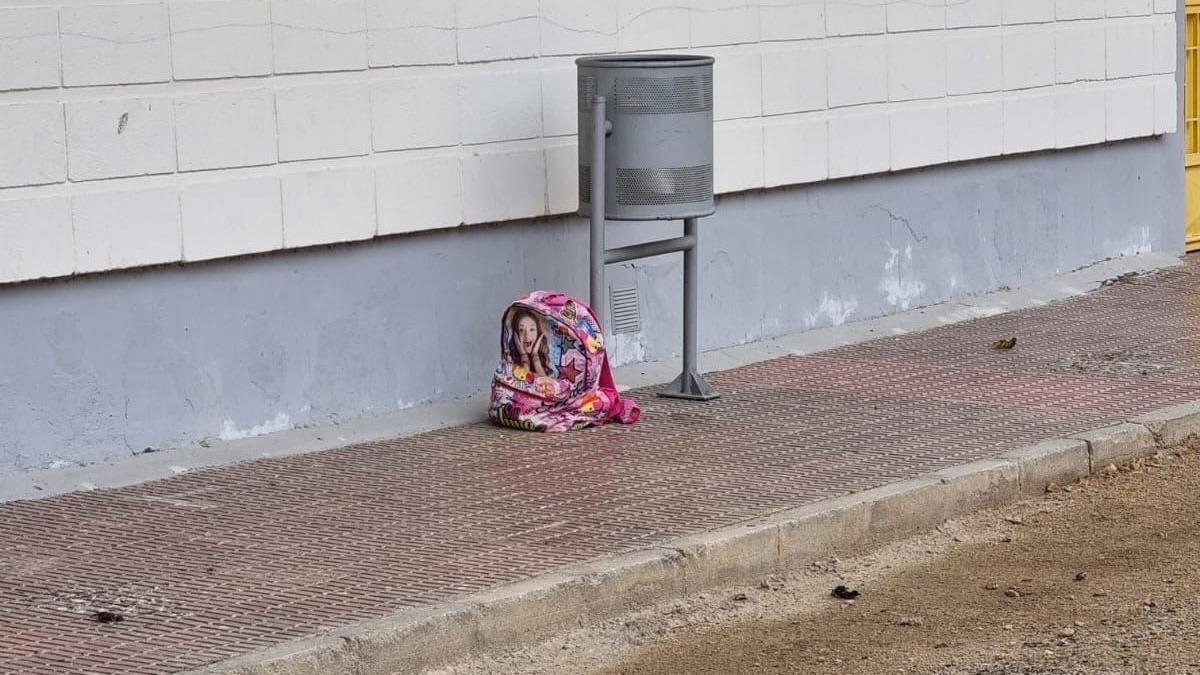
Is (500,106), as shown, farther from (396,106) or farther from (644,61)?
(644,61)

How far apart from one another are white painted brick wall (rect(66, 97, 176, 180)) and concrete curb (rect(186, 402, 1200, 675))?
269 cm

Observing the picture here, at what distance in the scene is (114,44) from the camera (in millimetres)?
7965

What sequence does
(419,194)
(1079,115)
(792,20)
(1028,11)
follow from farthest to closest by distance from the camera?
1. (1079,115)
2. (1028,11)
3. (792,20)
4. (419,194)

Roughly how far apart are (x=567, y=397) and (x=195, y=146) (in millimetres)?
1870

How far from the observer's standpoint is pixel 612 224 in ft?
33.1

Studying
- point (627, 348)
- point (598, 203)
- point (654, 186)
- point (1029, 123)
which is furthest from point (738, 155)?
point (1029, 123)

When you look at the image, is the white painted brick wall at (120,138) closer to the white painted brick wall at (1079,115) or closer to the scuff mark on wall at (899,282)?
the scuff mark on wall at (899,282)

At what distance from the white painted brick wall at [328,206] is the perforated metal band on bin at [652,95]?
1.12m

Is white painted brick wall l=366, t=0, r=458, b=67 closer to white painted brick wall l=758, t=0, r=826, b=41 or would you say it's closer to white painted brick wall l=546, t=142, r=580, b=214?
white painted brick wall l=546, t=142, r=580, b=214

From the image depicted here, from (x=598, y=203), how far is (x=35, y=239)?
2.36 m

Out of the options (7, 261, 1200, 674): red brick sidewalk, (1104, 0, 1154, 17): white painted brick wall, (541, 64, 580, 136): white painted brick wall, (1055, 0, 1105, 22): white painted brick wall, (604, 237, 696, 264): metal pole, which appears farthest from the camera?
(1104, 0, 1154, 17): white painted brick wall

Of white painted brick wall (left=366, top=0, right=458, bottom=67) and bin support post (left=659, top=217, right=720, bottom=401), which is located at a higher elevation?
white painted brick wall (left=366, top=0, right=458, bottom=67)

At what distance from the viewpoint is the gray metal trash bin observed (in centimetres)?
891

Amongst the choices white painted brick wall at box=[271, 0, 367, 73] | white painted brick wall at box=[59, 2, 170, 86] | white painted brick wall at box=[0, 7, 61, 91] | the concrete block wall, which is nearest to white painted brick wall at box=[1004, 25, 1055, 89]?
the concrete block wall
